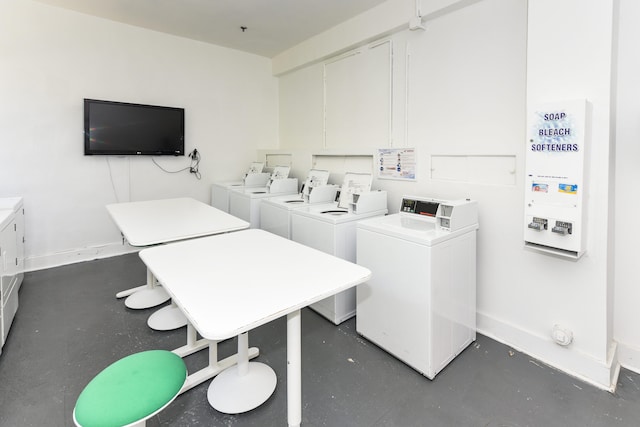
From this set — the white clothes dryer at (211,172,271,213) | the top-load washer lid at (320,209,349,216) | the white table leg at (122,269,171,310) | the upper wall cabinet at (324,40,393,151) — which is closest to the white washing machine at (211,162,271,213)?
the white clothes dryer at (211,172,271,213)

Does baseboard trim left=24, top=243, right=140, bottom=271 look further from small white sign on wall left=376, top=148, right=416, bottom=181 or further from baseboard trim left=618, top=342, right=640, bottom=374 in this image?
baseboard trim left=618, top=342, right=640, bottom=374

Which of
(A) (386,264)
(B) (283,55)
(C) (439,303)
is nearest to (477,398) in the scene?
(C) (439,303)

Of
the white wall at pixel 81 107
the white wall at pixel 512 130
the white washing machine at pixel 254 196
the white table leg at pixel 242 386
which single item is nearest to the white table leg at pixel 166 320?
the white table leg at pixel 242 386

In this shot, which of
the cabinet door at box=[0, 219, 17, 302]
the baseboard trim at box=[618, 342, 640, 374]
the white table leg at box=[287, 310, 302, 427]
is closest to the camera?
the white table leg at box=[287, 310, 302, 427]

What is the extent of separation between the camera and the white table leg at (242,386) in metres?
1.79

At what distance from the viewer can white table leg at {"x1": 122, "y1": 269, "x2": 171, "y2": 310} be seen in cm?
291

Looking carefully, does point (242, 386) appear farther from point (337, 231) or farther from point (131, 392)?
point (337, 231)

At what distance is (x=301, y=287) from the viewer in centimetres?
140

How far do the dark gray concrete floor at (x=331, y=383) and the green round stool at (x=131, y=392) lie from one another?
439mm

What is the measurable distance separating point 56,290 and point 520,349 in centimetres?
410

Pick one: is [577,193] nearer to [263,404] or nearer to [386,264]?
[386,264]

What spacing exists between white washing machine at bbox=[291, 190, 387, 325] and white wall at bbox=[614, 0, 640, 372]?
1.67 metres

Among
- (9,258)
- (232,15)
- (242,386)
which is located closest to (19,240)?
(9,258)

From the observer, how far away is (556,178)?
1.92m
